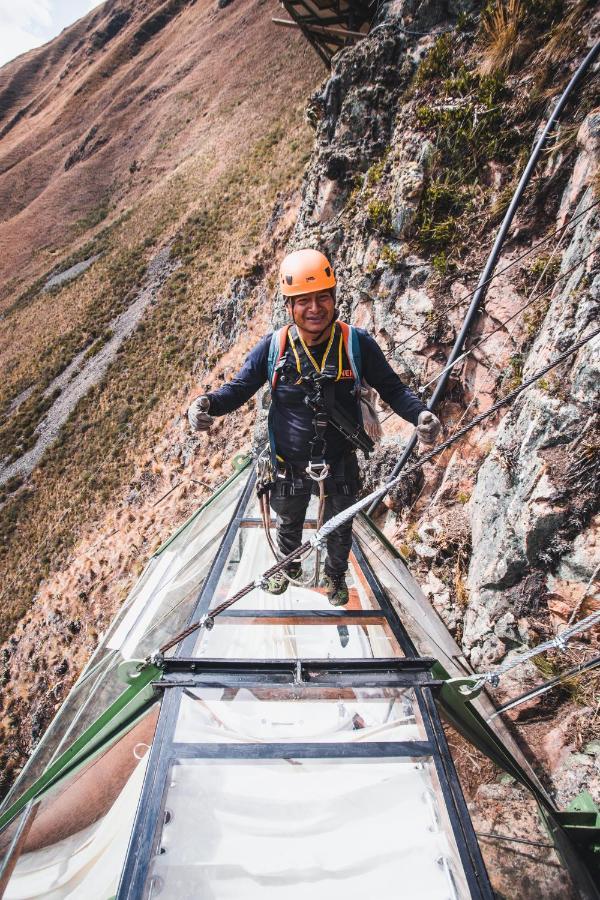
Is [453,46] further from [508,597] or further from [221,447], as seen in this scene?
[221,447]

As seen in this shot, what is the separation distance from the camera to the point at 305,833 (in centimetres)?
164

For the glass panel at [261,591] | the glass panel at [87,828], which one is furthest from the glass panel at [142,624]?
the glass panel at [87,828]

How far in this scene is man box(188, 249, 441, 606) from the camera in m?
2.75

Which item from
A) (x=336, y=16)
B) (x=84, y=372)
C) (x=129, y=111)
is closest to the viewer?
(x=336, y=16)

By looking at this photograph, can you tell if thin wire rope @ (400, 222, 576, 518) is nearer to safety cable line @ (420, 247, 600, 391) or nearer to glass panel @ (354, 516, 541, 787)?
safety cable line @ (420, 247, 600, 391)

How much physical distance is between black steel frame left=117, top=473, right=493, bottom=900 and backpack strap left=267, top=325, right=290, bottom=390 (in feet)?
5.89

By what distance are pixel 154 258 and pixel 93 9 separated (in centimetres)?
10859

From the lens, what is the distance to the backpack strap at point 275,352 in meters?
2.91

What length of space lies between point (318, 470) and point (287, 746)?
5.46ft

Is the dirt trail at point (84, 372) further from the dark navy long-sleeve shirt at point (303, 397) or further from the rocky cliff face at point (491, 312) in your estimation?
the dark navy long-sleeve shirt at point (303, 397)

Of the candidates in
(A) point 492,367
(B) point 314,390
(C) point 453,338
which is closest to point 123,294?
(C) point 453,338

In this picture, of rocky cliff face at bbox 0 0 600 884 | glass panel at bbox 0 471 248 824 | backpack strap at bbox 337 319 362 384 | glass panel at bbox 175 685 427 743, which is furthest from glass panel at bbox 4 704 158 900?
backpack strap at bbox 337 319 362 384

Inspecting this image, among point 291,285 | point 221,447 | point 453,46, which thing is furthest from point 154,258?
point 291,285

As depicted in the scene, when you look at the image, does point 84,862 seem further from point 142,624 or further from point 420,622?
point 420,622
